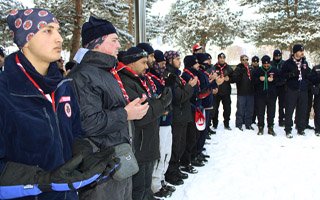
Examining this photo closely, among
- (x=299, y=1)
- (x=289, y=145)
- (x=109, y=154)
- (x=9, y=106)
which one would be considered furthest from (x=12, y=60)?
(x=299, y=1)

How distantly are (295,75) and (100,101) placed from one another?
6.68 m

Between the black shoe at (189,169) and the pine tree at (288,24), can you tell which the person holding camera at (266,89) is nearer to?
the black shoe at (189,169)

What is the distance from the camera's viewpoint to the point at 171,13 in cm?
2664

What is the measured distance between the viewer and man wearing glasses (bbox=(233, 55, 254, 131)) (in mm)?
8719

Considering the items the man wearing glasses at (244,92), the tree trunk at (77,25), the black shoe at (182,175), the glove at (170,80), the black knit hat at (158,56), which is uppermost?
the tree trunk at (77,25)

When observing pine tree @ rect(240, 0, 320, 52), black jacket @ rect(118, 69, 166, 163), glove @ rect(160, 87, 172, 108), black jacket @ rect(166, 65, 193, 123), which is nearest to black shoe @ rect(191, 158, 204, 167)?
black jacket @ rect(166, 65, 193, 123)

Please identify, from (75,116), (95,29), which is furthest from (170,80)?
(75,116)

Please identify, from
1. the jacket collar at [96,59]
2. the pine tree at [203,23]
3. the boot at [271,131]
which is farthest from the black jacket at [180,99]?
the pine tree at [203,23]

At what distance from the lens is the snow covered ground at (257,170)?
4.48 meters

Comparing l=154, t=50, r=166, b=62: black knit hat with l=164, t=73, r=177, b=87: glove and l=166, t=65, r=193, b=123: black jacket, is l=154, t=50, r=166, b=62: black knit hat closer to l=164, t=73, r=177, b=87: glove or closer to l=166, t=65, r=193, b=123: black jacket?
l=166, t=65, r=193, b=123: black jacket

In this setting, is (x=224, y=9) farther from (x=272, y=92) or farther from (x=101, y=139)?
(x=101, y=139)

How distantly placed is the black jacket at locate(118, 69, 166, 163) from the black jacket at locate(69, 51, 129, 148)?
0.57 metres

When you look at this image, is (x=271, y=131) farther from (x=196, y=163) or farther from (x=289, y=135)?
(x=196, y=163)

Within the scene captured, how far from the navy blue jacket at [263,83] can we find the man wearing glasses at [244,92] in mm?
316
